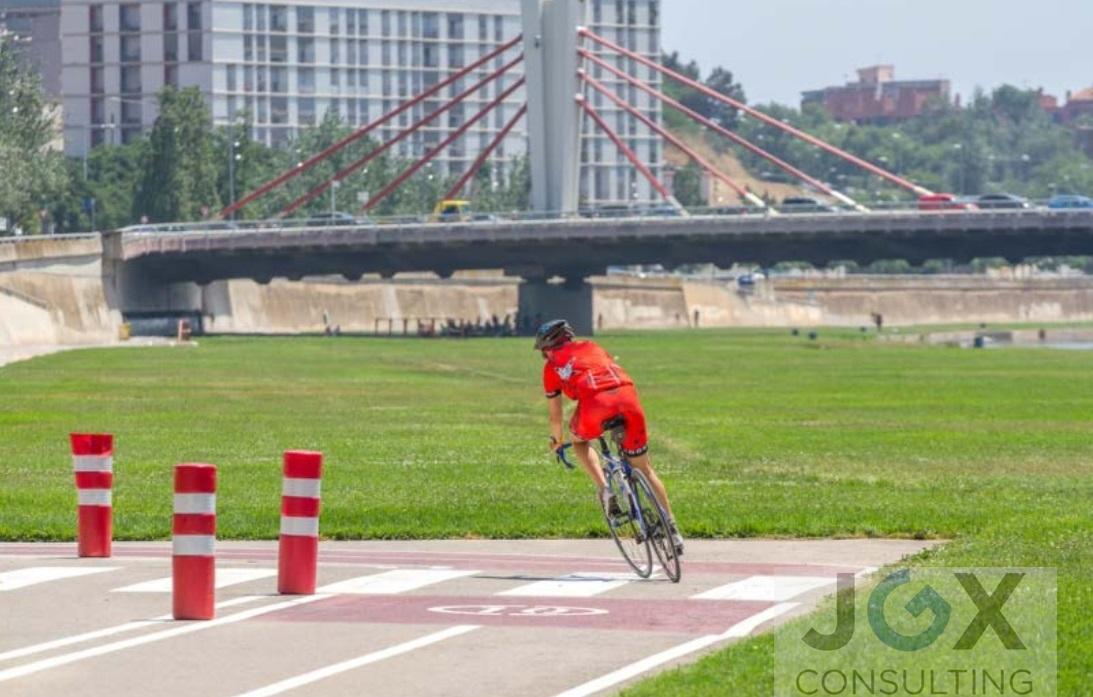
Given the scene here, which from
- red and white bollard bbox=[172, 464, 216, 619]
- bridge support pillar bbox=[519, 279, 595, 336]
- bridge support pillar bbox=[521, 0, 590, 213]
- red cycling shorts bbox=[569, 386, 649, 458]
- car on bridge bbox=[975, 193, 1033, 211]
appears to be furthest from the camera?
bridge support pillar bbox=[519, 279, 595, 336]

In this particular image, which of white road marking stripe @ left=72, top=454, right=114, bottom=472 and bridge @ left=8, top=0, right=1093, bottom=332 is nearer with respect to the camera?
white road marking stripe @ left=72, top=454, right=114, bottom=472

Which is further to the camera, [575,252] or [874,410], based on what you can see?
[575,252]

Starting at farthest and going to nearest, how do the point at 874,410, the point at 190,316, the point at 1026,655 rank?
the point at 190,316 < the point at 874,410 < the point at 1026,655

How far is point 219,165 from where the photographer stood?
189 m

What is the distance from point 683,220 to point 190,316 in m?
29.0

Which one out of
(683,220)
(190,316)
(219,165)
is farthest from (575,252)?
(219,165)

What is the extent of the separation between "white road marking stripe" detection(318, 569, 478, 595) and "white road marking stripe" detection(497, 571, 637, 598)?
0.80m

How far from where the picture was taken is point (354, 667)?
54.3 feet

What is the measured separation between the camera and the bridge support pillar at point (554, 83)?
136 m

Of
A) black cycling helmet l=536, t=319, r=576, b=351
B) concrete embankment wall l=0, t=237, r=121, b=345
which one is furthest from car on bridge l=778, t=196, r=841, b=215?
black cycling helmet l=536, t=319, r=576, b=351

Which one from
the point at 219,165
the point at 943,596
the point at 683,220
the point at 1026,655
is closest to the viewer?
the point at 1026,655

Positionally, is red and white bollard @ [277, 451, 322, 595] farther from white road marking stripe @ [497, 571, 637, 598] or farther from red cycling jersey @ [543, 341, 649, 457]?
red cycling jersey @ [543, 341, 649, 457]

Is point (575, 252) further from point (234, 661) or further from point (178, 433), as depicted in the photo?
point (234, 661)

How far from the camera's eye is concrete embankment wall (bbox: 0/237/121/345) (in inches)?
4380
